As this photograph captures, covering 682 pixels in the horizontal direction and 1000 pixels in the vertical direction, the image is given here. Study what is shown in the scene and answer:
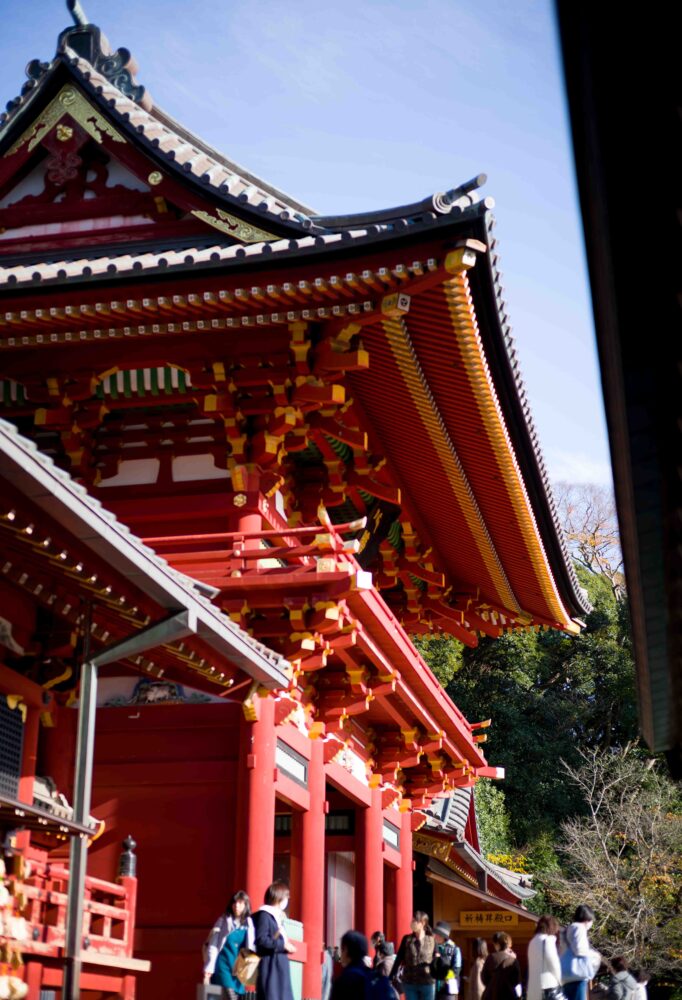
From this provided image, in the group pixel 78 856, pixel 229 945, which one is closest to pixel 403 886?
pixel 229 945

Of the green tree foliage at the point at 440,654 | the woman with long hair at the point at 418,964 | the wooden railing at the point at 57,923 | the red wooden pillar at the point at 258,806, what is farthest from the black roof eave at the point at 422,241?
the green tree foliage at the point at 440,654

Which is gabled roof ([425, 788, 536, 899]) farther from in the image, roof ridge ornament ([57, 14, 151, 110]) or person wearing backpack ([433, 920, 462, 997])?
roof ridge ornament ([57, 14, 151, 110])

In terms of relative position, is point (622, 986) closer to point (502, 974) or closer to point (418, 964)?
point (502, 974)

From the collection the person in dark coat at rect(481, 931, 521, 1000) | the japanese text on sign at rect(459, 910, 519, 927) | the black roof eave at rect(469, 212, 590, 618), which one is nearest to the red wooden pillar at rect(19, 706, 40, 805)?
the person in dark coat at rect(481, 931, 521, 1000)

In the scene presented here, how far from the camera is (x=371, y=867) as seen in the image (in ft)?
53.6

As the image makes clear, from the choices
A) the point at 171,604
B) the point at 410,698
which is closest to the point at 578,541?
the point at 410,698

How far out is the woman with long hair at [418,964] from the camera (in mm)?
12938

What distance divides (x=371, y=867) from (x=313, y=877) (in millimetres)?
3201

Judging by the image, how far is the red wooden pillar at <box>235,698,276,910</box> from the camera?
36.4 feet

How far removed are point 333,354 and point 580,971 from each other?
6.01 metres

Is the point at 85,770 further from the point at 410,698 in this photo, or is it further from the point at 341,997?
the point at 410,698

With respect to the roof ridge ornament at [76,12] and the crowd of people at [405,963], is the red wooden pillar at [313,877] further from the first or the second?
the roof ridge ornament at [76,12]

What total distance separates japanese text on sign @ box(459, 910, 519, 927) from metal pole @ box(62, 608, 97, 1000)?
1984cm

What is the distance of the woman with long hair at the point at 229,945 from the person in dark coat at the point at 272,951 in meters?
0.08
